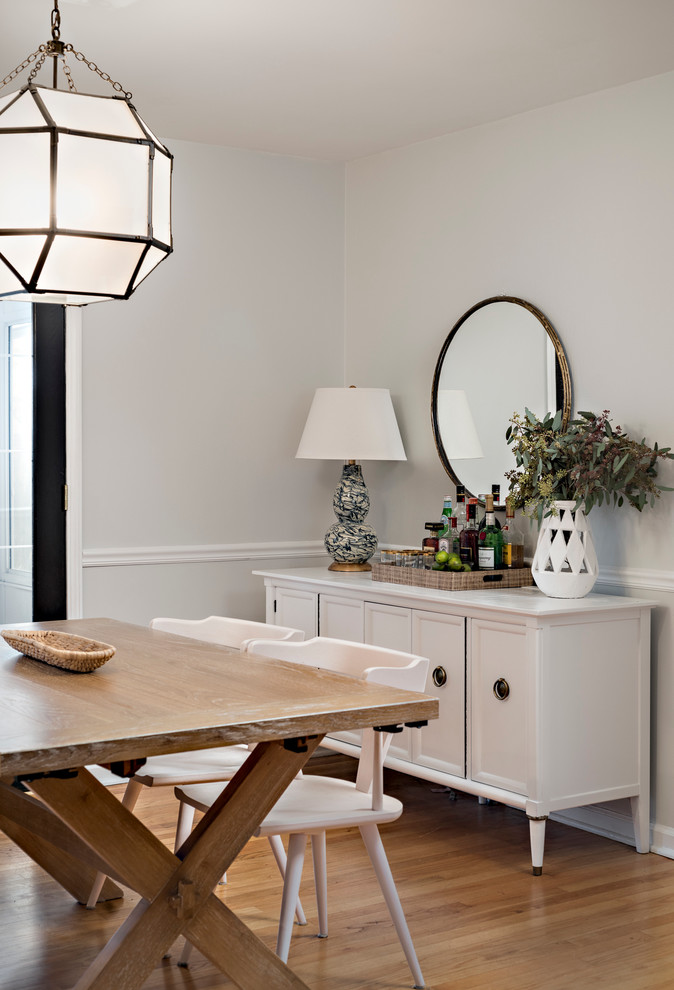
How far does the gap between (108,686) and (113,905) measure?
1.14 meters

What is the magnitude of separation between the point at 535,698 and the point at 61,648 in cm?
152

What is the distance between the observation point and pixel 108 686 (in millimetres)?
2277

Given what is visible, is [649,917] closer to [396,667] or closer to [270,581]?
[396,667]

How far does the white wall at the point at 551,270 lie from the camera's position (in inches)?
144

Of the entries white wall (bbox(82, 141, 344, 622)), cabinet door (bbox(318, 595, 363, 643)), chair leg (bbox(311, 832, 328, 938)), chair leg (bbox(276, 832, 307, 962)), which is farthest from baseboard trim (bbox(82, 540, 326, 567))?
chair leg (bbox(276, 832, 307, 962))

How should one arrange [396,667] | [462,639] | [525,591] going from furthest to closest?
[525,591] < [462,639] < [396,667]

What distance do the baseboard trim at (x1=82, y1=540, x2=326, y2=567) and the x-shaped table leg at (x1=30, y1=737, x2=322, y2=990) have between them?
239 centimetres

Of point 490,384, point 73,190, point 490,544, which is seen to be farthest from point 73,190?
point 490,384

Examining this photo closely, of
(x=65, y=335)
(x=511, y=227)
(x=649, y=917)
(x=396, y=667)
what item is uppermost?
(x=511, y=227)

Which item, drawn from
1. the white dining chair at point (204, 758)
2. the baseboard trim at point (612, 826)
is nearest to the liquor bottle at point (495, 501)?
the baseboard trim at point (612, 826)

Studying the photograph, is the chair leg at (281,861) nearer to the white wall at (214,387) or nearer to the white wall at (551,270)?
the white wall at (551,270)

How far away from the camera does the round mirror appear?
13.2 ft

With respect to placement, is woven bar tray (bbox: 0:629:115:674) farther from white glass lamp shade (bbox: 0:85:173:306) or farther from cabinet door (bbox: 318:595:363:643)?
cabinet door (bbox: 318:595:363:643)

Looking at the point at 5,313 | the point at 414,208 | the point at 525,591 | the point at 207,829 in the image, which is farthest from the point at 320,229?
the point at 207,829
